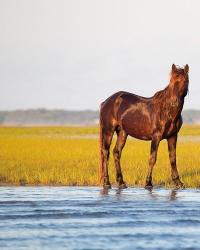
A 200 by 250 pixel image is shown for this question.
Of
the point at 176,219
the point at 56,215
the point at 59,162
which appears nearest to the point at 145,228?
the point at 176,219

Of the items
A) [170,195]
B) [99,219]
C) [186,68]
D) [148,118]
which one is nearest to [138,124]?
[148,118]

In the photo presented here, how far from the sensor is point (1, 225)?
9.15 m

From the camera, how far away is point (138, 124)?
15.7 meters

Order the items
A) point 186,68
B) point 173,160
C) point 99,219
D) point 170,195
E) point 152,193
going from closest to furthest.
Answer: point 99,219 < point 170,195 < point 152,193 < point 186,68 < point 173,160

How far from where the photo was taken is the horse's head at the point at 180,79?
47.4ft

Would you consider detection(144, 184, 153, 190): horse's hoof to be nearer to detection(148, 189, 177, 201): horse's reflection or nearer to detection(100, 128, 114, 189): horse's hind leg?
detection(148, 189, 177, 201): horse's reflection

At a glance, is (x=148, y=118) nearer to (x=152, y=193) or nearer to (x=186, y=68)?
(x=186, y=68)

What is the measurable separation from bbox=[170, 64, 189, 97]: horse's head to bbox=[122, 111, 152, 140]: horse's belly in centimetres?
122

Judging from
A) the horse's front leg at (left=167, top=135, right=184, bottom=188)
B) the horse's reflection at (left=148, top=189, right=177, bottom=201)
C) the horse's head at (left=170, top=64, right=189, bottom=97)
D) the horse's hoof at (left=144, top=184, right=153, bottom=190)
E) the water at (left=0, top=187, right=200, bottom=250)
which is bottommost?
the horse's hoof at (left=144, top=184, right=153, bottom=190)

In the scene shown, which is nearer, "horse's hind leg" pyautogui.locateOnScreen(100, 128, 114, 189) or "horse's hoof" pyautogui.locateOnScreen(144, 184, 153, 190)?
"horse's hoof" pyautogui.locateOnScreen(144, 184, 153, 190)

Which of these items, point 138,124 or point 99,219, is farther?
point 138,124

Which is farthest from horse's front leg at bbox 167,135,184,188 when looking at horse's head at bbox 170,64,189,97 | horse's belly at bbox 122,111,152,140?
horse's head at bbox 170,64,189,97

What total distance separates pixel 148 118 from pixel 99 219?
594 centimetres

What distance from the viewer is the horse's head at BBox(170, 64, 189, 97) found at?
47.4 ft
